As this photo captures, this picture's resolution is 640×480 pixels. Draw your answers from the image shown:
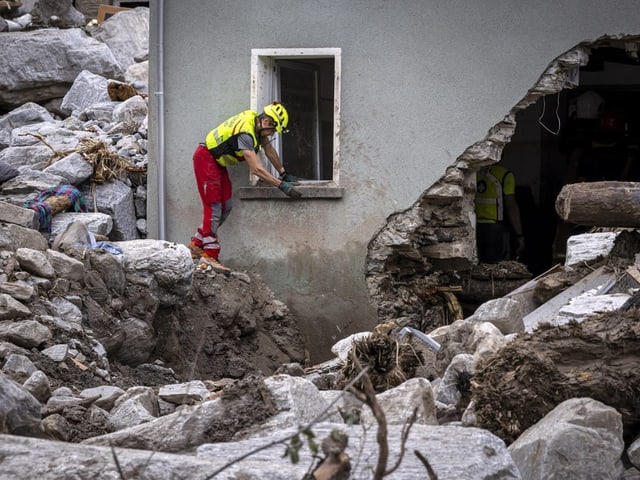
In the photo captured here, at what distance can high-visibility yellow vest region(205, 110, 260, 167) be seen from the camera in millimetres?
9522

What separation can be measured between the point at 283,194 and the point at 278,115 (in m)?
0.87

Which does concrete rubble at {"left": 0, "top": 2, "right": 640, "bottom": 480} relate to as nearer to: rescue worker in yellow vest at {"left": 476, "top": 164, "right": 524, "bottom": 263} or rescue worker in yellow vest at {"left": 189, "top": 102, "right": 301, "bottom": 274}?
rescue worker in yellow vest at {"left": 189, "top": 102, "right": 301, "bottom": 274}

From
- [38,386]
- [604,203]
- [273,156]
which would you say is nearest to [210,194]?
[273,156]

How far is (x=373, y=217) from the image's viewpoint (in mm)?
9945

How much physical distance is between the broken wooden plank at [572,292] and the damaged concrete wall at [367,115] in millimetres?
2034

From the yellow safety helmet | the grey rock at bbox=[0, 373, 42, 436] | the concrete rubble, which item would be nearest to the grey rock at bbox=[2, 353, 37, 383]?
the concrete rubble

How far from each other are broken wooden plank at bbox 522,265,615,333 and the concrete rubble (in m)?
0.02

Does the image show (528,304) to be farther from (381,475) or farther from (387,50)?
(381,475)

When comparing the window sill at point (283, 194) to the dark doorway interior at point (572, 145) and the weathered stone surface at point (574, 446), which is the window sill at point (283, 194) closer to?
the dark doorway interior at point (572, 145)

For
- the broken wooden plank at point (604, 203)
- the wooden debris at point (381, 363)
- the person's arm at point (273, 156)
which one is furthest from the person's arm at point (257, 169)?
the wooden debris at point (381, 363)

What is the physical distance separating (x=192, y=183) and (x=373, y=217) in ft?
6.13

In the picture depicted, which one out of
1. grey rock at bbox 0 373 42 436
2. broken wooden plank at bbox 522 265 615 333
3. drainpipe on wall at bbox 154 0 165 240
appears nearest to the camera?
grey rock at bbox 0 373 42 436

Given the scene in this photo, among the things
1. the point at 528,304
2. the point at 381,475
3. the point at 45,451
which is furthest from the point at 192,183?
the point at 381,475

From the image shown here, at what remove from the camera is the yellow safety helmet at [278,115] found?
31.1 feet
